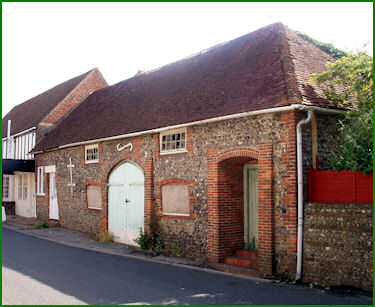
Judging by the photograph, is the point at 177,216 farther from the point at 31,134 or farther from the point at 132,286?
the point at 31,134

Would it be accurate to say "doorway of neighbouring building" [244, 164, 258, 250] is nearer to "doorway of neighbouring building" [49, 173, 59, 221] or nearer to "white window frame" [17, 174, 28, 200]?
"doorway of neighbouring building" [49, 173, 59, 221]

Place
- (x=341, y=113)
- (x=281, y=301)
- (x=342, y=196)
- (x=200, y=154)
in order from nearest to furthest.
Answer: (x=281, y=301)
(x=342, y=196)
(x=341, y=113)
(x=200, y=154)

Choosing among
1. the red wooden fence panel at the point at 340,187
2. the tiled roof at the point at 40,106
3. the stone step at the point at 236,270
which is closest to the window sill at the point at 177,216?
the stone step at the point at 236,270

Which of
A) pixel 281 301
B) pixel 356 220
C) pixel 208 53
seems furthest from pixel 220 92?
pixel 281 301

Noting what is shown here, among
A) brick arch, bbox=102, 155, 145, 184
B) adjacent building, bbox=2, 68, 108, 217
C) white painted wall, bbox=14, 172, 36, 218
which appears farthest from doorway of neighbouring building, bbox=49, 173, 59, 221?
brick arch, bbox=102, 155, 145, 184

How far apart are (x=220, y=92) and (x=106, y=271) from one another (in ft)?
19.7

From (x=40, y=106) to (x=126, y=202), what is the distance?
15.3 m

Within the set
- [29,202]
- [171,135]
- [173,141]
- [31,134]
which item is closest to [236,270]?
[173,141]

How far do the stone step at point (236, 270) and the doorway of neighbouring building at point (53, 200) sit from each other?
1203 cm

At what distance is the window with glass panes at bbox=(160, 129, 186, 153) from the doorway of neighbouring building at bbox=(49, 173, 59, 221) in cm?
965

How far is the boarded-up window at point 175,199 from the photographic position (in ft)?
42.8

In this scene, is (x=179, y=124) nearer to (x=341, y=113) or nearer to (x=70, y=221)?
(x=341, y=113)

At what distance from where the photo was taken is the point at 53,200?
21.8 meters

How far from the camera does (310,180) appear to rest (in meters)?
10.0
